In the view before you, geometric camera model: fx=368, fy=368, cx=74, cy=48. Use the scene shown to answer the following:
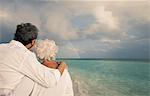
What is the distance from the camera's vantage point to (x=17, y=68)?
1.88 metres

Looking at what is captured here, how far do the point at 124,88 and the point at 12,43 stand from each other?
86.7 inches

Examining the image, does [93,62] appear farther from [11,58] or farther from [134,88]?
[11,58]

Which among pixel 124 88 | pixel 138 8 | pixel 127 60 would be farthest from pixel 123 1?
pixel 124 88

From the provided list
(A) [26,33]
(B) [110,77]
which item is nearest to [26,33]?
(A) [26,33]

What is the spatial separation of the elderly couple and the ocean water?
192cm

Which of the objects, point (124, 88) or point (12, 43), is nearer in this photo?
point (12, 43)

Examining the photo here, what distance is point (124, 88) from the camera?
3916 millimetres

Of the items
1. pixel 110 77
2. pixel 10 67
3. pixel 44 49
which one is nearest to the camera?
pixel 10 67

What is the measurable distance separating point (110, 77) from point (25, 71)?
216 centimetres

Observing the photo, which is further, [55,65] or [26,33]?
[55,65]

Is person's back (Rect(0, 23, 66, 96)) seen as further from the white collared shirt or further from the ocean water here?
the ocean water

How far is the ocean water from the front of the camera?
391 centimetres

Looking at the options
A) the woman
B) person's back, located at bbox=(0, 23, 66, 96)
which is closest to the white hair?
the woman

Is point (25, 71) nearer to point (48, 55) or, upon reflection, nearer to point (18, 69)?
point (18, 69)
